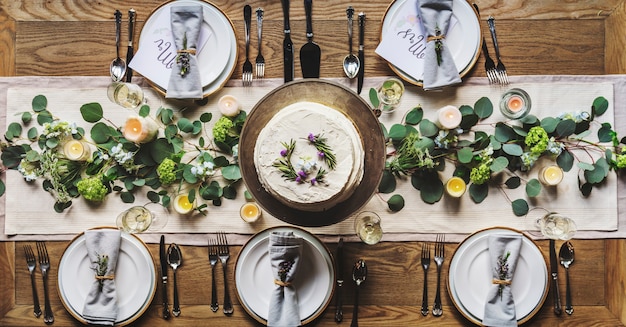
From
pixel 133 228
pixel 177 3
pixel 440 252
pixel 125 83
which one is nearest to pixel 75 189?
pixel 133 228

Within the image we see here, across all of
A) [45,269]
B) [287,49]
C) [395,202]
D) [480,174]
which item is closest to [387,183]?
[395,202]

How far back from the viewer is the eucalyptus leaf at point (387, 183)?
194cm

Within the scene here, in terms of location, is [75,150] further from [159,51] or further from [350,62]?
[350,62]

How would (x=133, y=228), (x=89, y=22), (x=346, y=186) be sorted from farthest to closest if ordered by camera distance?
(x=89, y=22), (x=133, y=228), (x=346, y=186)

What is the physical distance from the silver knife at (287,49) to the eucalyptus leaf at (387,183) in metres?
0.58

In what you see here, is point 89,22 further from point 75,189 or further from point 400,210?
point 400,210

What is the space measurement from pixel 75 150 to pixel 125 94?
32 cm

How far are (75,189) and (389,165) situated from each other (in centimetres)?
136

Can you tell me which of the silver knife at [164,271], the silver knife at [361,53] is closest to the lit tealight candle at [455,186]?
the silver knife at [361,53]

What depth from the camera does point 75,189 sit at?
1991mm

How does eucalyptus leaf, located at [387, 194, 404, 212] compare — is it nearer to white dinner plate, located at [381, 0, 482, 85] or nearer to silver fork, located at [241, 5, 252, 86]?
white dinner plate, located at [381, 0, 482, 85]

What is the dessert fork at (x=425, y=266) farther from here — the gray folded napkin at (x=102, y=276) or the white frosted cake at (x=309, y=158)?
the gray folded napkin at (x=102, y=276)

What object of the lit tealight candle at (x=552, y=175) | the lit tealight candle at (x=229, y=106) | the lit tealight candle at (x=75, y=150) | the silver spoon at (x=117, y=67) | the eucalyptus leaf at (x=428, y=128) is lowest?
the lit tealight candle at (x=552, y=175)

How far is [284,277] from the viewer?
1.84 m
